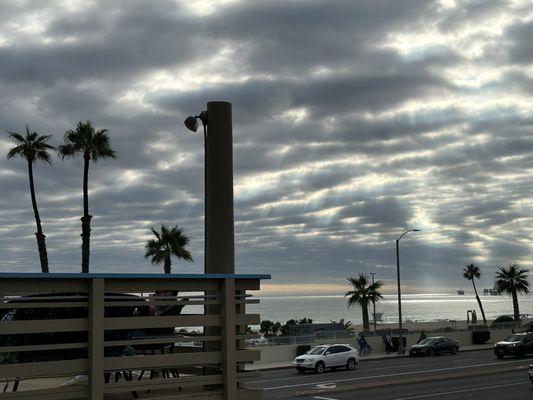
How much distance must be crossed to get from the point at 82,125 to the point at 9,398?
42968 millimetres

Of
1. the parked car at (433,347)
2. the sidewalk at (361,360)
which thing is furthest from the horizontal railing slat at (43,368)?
the parked car at (433,347)

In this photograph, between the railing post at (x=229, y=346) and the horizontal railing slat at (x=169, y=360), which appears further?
the railing post at (x=229, y=346)

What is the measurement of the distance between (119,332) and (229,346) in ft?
4.58

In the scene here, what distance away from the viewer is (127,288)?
25.2ft

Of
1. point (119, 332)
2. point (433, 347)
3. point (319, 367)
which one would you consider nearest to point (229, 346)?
point (119, 332)

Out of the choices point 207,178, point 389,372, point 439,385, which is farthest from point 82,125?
point 207,178

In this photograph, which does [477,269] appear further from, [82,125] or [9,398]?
[9,398]

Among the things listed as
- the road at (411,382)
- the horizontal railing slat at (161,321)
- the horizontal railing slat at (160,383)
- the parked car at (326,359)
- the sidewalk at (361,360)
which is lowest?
the sidewalk at (361,360)

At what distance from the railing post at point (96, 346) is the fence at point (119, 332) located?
0.04ft

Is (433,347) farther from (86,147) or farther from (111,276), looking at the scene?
(111,276)

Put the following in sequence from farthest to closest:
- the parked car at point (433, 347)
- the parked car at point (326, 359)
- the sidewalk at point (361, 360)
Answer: the parked car at point (433, 347) < the sidewalk at point (361, 360) < the parked car at point (326, 359)

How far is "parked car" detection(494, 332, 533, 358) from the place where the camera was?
41062mm

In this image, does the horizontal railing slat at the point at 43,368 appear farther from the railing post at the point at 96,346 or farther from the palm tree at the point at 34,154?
the palm tree at the point at 34,154

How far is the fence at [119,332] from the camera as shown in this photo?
6988 millimetres
